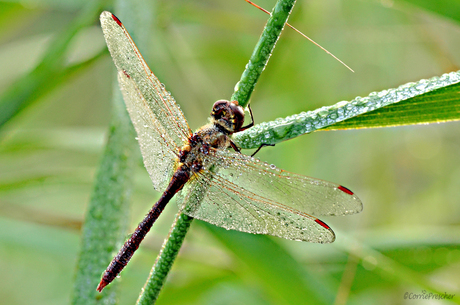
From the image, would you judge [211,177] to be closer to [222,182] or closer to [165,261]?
[222,182]

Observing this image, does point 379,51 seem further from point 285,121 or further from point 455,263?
point 285,121

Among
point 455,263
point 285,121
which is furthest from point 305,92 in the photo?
point 285,121

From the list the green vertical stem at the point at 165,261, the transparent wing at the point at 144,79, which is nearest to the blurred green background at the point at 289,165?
the transparent wing at the point at 144,79

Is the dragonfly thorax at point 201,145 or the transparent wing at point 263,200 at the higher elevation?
the dragonfly thorax at point 201,145

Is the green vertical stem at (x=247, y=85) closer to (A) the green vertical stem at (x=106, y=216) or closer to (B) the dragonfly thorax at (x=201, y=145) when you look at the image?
(A) the green vertical stem at (x=106, y=216)

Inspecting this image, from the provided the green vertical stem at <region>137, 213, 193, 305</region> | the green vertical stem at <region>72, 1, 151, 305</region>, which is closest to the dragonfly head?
the green vertical stem at <region>72, 1, 151, 305</region>

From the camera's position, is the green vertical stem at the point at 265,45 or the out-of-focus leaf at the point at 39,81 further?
the out-of-focus leaf at the point at 39,81

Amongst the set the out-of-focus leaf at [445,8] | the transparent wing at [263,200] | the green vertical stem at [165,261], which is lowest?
the green vertical stem at [165,261]
